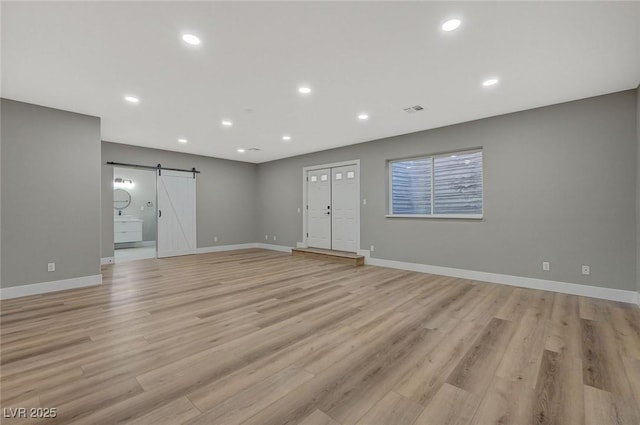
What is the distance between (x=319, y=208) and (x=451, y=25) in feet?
17.8

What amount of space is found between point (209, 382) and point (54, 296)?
3.53m

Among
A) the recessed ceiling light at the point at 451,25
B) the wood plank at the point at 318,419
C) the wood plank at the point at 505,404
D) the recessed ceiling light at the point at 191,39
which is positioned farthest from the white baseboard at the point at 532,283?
the recessed ceiling light at the point at 191,39

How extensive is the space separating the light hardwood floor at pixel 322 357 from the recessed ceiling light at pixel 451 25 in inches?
106

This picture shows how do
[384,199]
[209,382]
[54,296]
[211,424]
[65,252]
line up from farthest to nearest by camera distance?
[384,199] → [65,252] → [54,296] → [209,382] → [211,424]

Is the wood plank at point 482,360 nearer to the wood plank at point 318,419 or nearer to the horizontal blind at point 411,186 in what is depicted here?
the wood plank at point 318,419

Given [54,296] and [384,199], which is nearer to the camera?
[54,296]

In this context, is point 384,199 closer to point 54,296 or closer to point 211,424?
point 211,424

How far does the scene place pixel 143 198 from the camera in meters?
9.86

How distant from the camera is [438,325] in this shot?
9.31 ft

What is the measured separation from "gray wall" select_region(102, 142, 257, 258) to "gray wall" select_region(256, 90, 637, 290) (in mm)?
4929

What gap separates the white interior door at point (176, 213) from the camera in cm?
720

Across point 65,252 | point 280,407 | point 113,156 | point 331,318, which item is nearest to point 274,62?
point 331,318

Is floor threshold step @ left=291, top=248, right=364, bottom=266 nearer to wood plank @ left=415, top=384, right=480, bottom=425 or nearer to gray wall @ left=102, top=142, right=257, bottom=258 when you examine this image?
gray wall @ left=102, top=142, right=257, bottom=258

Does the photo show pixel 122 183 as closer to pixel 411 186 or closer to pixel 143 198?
pixel 143 198
